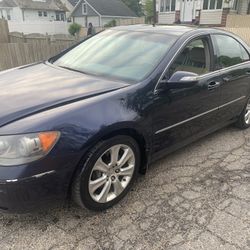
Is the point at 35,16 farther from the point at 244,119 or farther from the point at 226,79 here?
the point at 226,79

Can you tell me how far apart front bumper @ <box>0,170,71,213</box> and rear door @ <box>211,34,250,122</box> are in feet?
7.87

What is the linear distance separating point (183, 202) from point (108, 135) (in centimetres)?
104

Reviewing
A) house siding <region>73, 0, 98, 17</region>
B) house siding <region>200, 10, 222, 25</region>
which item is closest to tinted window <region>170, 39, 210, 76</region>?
house siding <region>200, 10, 222, 25</region>

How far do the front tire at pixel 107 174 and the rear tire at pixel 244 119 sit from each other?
2411mm

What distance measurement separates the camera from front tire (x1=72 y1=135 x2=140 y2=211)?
7.89 ft

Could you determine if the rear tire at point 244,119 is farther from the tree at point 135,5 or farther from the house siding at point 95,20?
Result: the tree at point 135,5

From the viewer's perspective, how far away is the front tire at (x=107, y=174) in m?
2.40

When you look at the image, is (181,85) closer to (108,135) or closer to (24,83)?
(108,135)

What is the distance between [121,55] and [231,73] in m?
1.52

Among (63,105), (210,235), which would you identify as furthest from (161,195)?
(63,105)

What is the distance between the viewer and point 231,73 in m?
3.83

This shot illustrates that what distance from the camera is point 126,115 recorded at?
2.56 meters

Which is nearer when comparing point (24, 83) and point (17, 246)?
point (17, 246)

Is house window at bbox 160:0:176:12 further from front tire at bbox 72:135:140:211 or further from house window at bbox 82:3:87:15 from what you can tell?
front tire at bbox 72:135:140:211
